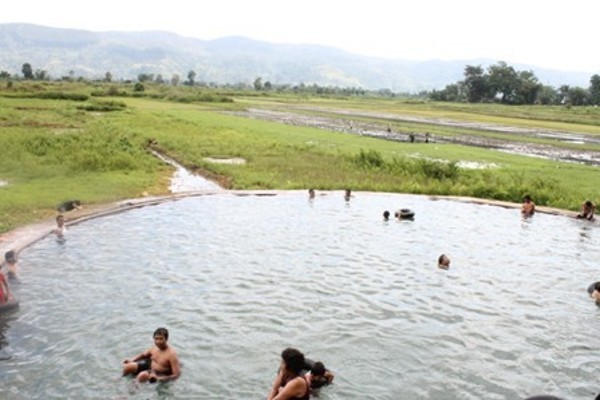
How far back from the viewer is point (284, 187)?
25.4 meters

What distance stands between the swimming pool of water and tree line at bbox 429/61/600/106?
385 feet

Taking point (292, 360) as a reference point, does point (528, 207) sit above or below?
below

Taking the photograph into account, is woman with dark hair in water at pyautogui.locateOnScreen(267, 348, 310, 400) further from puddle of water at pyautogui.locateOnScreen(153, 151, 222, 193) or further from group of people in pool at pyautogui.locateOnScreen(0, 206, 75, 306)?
puddle of water at pyautogui.locateOnScreen(153, 151, 222, 193)

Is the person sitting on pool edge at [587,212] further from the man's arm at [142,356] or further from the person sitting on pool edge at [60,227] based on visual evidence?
the person sitting on pool edge at [60,227]

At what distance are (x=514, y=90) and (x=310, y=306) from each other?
128822mm

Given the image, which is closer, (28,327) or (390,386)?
(390,386)

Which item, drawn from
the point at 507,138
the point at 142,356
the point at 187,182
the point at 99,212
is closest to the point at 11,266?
the point at 142,356

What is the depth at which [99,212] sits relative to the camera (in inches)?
766

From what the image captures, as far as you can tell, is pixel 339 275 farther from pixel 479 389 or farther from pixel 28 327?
pixel 28 327

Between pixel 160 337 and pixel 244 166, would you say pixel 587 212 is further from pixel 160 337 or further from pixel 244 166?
pixel 160 337

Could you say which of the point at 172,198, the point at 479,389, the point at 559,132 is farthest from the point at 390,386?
the point at 559,132

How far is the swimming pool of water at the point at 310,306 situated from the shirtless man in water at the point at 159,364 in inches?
8.9

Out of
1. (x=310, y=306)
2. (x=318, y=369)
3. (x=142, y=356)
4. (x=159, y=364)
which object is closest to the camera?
(x=318, y=369)

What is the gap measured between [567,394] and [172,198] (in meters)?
16.5
